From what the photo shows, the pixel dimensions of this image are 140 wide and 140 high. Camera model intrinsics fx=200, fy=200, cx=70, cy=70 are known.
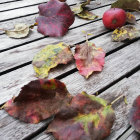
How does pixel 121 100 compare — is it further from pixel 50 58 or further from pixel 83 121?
pixel 50 58

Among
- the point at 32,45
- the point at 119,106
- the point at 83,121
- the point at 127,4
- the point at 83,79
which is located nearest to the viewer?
the point at 83,121

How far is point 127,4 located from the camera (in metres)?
1.41

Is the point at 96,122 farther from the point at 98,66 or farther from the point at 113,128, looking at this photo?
the point at 98,66

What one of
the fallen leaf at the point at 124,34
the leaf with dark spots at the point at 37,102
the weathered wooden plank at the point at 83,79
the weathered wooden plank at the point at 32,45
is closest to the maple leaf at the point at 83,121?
the leaf with dark spots at the point at 37,102

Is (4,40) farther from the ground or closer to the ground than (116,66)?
farther from the ground

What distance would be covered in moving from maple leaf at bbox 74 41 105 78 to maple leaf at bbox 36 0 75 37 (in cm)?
24

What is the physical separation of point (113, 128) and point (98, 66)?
0.30 m

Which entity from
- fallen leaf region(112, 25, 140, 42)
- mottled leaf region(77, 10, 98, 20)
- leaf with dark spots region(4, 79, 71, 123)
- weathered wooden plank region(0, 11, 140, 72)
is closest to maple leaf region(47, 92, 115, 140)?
leaf with dark spots region(4, 79, 71, 123)

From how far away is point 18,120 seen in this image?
2.20 feet

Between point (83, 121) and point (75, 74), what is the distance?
0.31 meters

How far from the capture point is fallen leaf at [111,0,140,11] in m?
1.37

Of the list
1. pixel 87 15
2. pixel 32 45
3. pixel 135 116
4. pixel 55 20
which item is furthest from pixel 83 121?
pixel 87 15

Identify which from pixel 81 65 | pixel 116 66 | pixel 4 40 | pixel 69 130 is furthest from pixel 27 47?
pixel 69 130

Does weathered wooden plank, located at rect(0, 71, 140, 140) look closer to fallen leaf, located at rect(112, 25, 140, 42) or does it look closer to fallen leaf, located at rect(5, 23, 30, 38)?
fallen leaf, located at rect(112, 25, 140, 42)
